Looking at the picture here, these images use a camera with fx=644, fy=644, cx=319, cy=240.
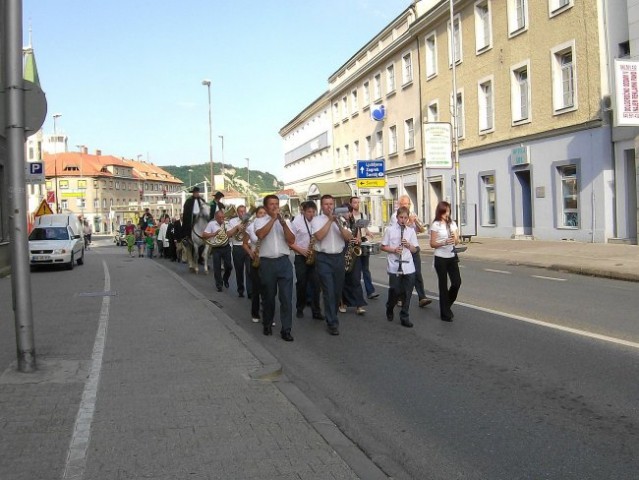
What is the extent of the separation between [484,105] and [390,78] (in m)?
11.1

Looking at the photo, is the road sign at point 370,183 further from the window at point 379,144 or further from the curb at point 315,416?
the curb at point 315,416

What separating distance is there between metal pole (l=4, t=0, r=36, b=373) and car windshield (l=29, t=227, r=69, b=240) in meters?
16.0

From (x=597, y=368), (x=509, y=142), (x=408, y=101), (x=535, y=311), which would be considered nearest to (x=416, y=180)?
(x=408, y=101)

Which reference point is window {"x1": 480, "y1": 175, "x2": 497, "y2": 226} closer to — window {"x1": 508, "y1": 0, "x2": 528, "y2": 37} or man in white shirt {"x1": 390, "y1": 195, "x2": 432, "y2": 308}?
window {"x1": 508, "y1": 0, "x2": 528, "y2": 37}

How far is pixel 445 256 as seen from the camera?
910 cm

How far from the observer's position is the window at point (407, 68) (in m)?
33.8

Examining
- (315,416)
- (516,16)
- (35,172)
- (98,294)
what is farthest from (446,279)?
(516,16)

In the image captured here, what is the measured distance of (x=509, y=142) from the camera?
24.7 meters

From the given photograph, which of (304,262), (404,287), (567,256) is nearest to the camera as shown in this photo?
(404,287)

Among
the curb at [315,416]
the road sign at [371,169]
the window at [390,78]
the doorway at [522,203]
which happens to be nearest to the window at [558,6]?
the doorway at [522,203]

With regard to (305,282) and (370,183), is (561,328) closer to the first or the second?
(305,282)

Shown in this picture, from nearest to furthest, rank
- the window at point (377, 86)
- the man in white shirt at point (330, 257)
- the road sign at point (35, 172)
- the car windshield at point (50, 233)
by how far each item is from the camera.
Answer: the man in white shirt at point (330, 257) → the road sign at point (35, 172) → the car windshield at point (50, 233) → the window at point (377, 86)

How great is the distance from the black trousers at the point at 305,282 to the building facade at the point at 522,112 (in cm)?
1313

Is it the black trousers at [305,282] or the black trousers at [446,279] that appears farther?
the black trousers at [305,282]
